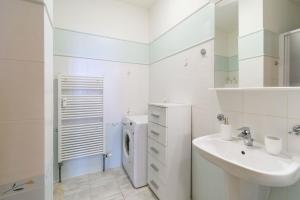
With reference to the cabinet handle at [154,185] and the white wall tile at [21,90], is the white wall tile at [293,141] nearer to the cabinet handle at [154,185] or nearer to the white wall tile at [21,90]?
the cabinet handle at [154,185]

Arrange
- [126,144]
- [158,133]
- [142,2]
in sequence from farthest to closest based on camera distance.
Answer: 1. [142,2]
2. [126,144]
3. [158,133]

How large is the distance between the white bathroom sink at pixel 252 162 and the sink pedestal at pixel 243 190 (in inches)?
5.8

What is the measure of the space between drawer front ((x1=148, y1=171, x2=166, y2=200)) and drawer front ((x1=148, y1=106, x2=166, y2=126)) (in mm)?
682

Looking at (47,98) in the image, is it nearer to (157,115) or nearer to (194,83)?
(157,115)

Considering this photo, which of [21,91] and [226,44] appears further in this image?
[226,44]

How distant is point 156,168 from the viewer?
72.3 inches

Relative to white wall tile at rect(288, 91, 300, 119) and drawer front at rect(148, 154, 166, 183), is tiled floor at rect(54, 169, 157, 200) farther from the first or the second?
white wall tile at rect(288, 91, 300, 119)

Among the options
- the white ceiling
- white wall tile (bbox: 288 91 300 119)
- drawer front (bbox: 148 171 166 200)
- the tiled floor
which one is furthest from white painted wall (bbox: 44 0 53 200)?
the white ceiling

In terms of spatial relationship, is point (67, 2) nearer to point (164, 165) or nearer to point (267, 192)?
point (164, 165)

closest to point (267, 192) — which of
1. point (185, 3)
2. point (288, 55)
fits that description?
point (288, 55)

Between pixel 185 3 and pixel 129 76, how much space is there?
1.41 m

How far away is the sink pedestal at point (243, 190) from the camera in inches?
41.4

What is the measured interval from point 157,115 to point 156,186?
0.85 metres

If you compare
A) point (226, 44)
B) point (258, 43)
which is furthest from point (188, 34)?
point (258, 43)
